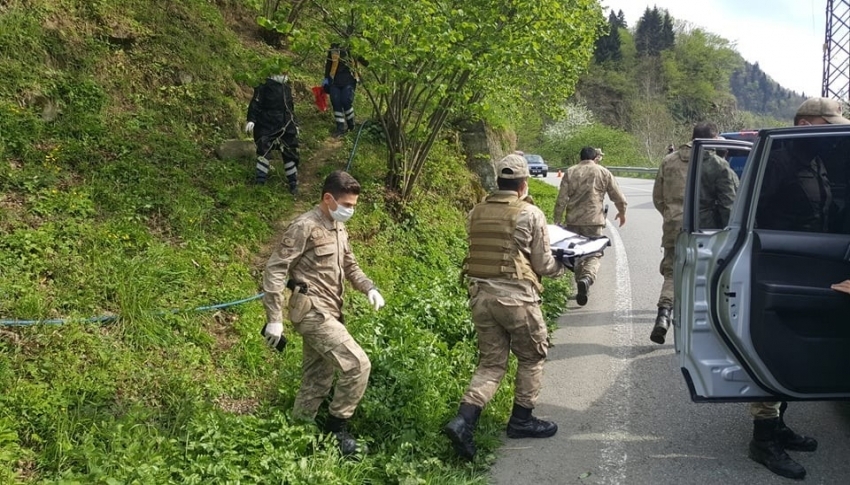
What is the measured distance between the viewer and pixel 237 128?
9656 mm

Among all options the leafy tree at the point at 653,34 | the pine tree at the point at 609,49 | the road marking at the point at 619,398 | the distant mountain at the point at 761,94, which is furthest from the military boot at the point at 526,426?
the distant mountain at the point at 761,94

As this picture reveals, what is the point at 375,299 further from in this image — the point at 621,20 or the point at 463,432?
the point at 621,20

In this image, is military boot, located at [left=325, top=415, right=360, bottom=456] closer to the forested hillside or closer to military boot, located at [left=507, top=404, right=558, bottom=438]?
military boot, located at [left=507, top=404, right=558, bottom=438]

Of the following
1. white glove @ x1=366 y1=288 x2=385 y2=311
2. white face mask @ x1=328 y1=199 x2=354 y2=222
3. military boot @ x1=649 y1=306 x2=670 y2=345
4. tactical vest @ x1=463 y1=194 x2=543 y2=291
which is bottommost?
military boot @ x1=649 y1=306 x2=670 y2=345

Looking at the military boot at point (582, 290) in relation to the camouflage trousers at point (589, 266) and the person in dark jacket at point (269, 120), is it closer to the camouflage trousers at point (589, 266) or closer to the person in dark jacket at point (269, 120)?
the camouflage trousers at point (589, 266)

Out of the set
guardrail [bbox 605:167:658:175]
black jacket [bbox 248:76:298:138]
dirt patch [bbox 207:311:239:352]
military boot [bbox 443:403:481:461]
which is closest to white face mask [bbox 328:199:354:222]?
military boot [bbox 443:403:481:461]

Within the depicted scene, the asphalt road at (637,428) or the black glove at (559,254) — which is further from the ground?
the black glove at (559,254)

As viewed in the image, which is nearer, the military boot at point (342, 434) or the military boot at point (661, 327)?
the military boot at point (342, 434)

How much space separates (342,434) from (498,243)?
167 centimetres

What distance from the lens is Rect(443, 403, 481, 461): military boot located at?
13.2 ft

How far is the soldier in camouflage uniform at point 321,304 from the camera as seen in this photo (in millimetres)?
4027

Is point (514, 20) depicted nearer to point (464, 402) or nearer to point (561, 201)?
point (561, 201)

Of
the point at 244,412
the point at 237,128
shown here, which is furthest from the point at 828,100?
the point at 237,128

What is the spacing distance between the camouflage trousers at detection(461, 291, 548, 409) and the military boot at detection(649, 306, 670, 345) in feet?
6.48
